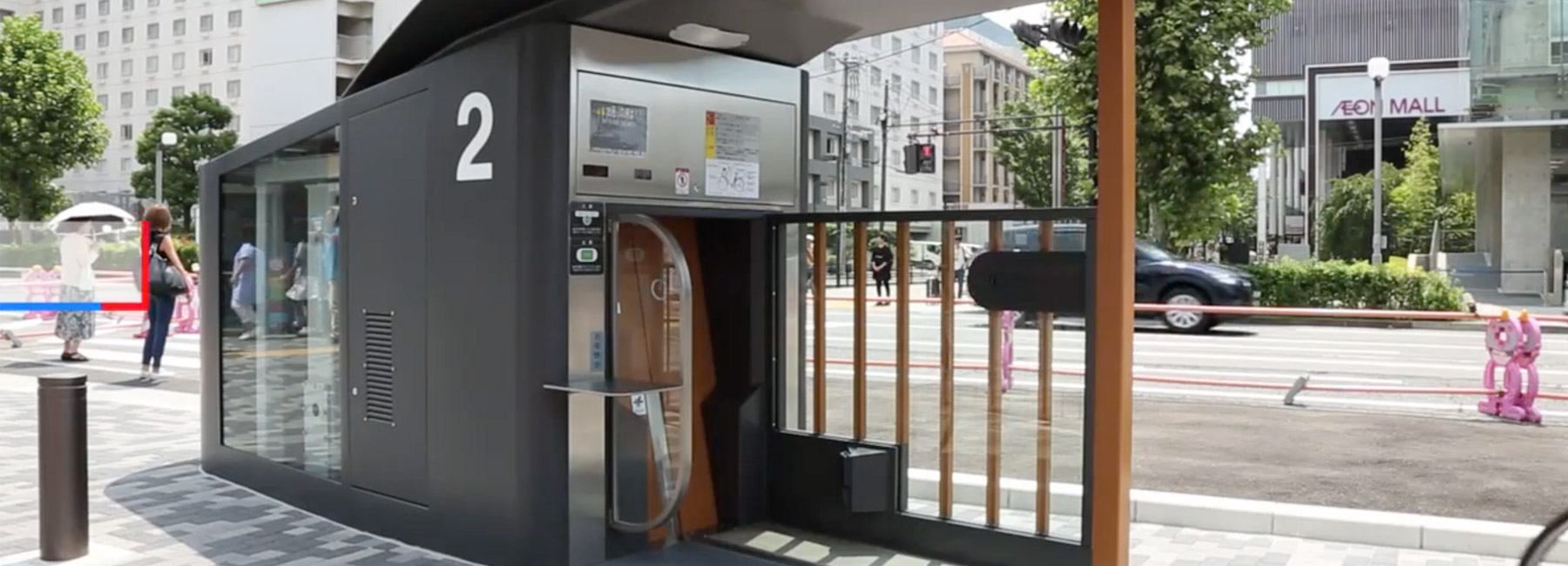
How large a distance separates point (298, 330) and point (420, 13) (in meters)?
2.06

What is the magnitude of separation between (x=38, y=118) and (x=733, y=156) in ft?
137

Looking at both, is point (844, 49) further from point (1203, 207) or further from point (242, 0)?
point (242, 0)

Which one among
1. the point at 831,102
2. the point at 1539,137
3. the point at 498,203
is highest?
the point at 831,102

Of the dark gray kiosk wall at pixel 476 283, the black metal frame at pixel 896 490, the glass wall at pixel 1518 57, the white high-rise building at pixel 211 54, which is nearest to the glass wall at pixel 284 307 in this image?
the dark gray kiosk wall at pixel 476 283

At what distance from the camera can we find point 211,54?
73.2 m

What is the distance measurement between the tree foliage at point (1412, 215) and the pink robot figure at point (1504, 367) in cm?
3960

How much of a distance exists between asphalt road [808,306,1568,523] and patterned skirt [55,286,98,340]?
11.3 meters

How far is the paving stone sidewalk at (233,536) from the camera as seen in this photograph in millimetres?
5230

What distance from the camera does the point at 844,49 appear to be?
45688 mm

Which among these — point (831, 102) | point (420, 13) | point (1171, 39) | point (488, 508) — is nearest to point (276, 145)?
point (420, 13)

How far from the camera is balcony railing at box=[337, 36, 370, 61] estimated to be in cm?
6412

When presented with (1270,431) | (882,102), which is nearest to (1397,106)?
(882,102)

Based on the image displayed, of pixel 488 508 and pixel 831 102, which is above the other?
pixel 831 102

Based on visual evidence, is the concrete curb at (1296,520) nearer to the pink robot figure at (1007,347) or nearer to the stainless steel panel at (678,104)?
the pink robot figure at (1007,347)
